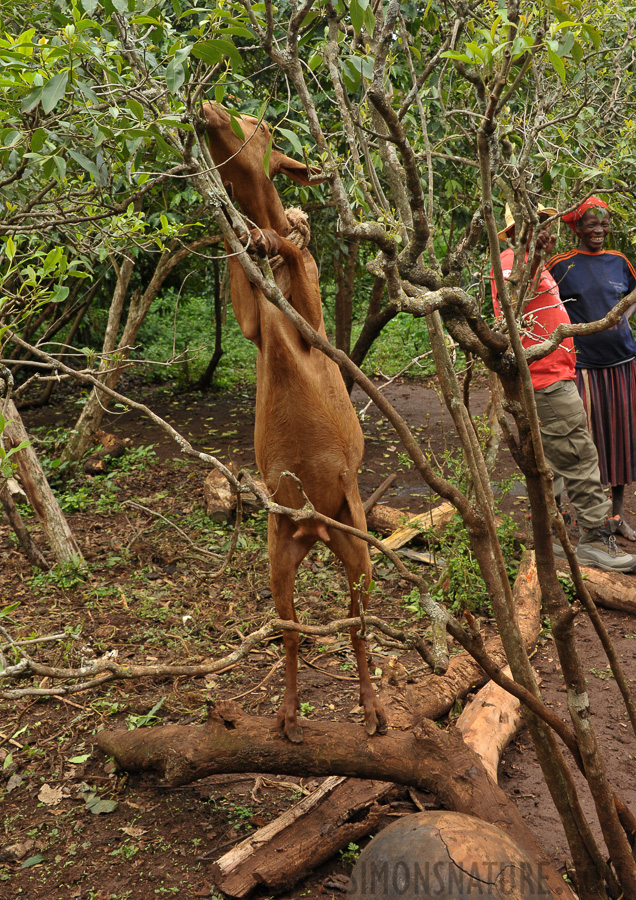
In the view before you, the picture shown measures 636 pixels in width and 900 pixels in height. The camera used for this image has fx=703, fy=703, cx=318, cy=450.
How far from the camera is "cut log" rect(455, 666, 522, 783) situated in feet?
10.2

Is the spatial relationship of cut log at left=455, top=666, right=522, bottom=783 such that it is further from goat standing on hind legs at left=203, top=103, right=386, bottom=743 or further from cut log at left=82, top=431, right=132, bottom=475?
cut log at left=82, top=431, right=132, bottom=475

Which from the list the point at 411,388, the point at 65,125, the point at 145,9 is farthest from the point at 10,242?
the point at 411,388

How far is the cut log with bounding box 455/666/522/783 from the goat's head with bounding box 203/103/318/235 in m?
2.30

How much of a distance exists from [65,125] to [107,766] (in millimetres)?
2787

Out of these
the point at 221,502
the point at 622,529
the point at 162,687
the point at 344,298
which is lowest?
the point at 622,529

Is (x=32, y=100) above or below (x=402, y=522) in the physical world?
above

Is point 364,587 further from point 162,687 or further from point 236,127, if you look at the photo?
point 162,687

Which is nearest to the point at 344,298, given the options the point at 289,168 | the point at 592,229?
the point at 592,229

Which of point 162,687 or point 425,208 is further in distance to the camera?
point 162,687

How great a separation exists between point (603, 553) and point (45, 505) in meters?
3.98

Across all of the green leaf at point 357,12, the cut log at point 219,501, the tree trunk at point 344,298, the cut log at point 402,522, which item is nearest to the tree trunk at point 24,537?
the cut log at point 219,501

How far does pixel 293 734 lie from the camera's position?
2697 mm

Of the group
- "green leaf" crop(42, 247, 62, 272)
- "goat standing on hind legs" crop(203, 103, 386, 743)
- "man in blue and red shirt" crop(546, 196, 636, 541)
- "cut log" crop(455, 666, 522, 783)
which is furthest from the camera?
"man in blue and red shirt" crop(546, 196, 636, 541)

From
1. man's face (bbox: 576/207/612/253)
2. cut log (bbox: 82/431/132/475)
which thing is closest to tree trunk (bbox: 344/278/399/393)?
→ man's face (bbox: 576/207/612/253)
